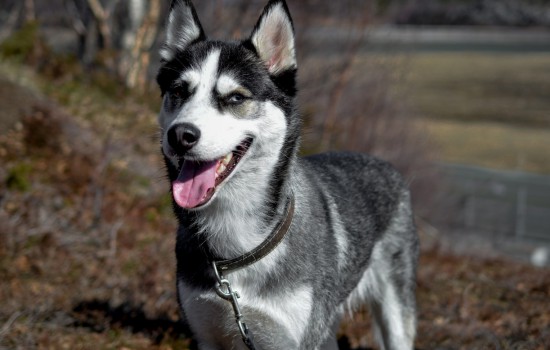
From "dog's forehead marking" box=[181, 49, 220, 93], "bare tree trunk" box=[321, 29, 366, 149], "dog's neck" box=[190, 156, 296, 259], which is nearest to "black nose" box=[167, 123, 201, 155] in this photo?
"dog's forehead marking" box=[181, 49, 220, 93]

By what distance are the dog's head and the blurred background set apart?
83cm

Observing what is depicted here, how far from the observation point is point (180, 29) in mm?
4758

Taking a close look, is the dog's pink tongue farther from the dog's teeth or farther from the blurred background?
the blurred background

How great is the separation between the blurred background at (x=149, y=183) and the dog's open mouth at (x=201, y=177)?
3.43 feet

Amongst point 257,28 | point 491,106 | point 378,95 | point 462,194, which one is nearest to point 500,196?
point 462,194

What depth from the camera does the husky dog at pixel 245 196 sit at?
4051 mm

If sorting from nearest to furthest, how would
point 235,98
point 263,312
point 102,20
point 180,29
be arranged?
1. point 235,98
2. point 263,312
3. point 180,29
4. point 102,20

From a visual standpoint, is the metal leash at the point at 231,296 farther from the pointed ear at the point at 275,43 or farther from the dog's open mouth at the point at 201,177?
the pointed ear at the point at 275,43

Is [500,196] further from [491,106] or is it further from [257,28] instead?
[491,106]

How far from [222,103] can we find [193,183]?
491 mm

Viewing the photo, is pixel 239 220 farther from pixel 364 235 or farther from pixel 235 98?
pixel 364 235

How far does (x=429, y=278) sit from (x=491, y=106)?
1934 inches

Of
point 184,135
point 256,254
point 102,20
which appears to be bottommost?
point 102,20

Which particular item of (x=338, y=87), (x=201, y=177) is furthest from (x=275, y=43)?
(x=338, y=87)
